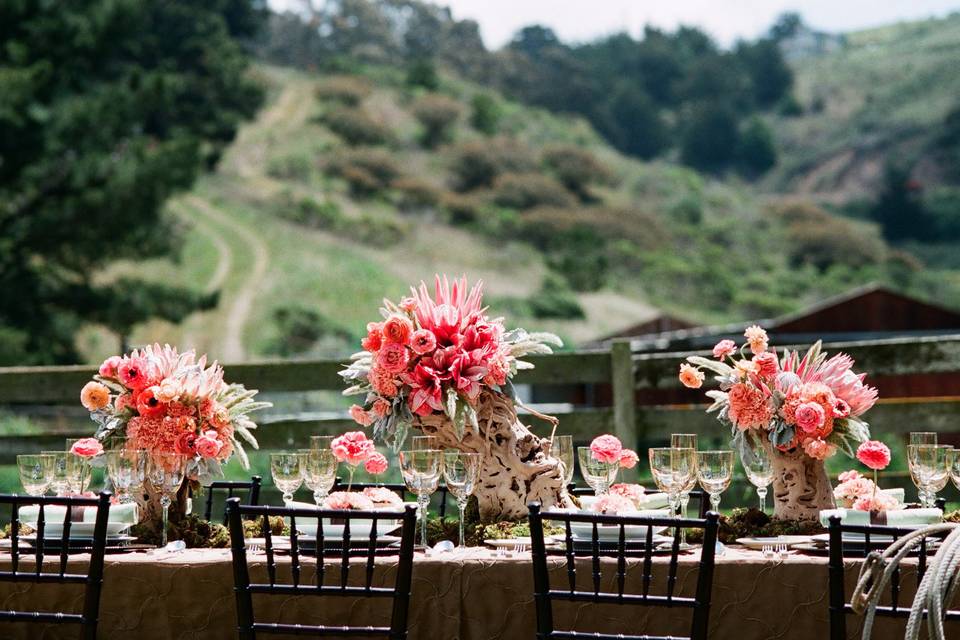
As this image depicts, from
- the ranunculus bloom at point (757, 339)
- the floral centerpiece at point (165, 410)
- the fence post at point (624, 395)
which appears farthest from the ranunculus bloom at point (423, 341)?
the fence post at point (624, 395)

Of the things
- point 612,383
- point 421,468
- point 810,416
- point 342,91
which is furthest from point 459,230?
point 421,468

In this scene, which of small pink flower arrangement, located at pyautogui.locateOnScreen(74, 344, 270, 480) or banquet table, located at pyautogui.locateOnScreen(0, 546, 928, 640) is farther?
small pink flower arrangement, located at pyautogui.locateOnScreen(74, 344, 270, 480)

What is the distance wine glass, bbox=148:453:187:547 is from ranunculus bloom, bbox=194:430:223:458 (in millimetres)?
58

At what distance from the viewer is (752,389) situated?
146 inches

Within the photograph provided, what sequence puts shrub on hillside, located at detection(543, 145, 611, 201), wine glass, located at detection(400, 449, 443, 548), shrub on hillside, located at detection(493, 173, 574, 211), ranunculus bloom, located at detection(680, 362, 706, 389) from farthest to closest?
shrub on hillside, located at detection(543, 145, 611, 201) → shrub on hillside, located at detection(493, 173, 574, 211) → ranunculus bloom, located at detection(680, 362, 706, 389) → wine glass, located at detection(400, 449, 443, 548)

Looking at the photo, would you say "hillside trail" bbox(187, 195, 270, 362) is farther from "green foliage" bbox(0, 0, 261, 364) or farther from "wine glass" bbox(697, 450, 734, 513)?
"wine glass" bbox(697, 450, 734, 513)

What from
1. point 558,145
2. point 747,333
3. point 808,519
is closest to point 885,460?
point 808,519

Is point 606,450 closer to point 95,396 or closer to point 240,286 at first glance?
point 95,396

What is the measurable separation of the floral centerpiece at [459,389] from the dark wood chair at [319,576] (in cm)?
59

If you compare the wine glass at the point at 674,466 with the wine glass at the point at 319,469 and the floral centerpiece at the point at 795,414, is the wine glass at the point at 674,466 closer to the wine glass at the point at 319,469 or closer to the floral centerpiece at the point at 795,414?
the floral centerpiece at the point at 795,414

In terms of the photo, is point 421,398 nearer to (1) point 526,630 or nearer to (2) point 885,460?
(1) point 526,630

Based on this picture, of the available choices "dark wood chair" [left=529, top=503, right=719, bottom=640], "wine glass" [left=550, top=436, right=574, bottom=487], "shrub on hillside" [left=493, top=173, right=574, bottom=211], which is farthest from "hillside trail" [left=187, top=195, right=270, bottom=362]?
"dark wood chair" [left=529, top=503, right=719, bottom=640]

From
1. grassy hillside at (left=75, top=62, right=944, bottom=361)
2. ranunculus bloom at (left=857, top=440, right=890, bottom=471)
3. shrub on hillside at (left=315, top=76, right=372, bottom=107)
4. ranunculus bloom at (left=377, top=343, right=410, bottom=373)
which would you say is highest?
shrub on hillside at (left=315, top=76, right=372, bottom=107)

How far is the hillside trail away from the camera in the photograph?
34219 mm
